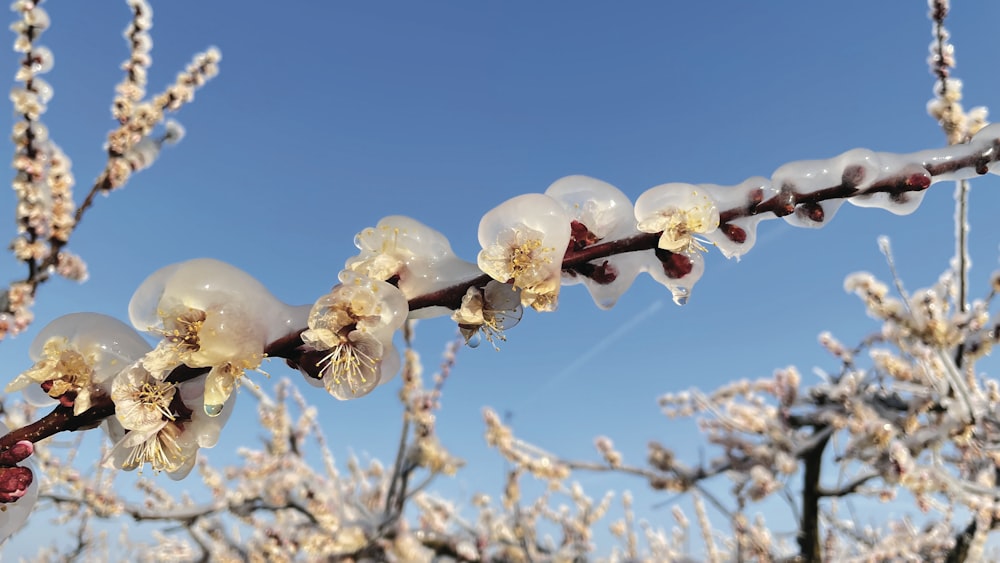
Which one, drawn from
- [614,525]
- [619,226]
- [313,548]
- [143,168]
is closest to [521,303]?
[619,226]

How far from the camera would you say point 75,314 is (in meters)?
1.09

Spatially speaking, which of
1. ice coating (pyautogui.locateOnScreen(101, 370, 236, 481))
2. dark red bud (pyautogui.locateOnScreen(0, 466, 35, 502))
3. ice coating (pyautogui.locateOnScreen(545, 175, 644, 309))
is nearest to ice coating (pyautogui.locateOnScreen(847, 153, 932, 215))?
ice coating (pyautogui.locateOnScreen(545, 175, 644, 309))

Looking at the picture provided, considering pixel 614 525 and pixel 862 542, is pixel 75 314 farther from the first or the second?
pixel 614 525

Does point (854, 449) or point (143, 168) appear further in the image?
point (854, 449)

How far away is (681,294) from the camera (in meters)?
1.16

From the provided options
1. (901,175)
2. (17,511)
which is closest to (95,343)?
(17,511)

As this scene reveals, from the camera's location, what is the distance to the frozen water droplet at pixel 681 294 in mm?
1141

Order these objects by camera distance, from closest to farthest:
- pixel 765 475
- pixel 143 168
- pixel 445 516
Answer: pixel 143 168, pixel 765 475, pixel 445 516

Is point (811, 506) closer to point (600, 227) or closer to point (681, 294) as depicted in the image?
point (681, 294)

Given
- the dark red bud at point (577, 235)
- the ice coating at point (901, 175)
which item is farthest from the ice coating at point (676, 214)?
the ice coating at point (901, 175)

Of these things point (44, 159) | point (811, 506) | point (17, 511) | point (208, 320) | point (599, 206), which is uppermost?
point (44, 159)

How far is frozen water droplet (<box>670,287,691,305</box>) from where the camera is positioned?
114 cm

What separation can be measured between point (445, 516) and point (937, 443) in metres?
6.35

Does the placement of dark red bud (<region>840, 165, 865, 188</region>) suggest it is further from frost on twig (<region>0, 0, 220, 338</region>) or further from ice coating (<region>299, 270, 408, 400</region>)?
frost on twig (<region>0, 0, 220, 338</region>)
